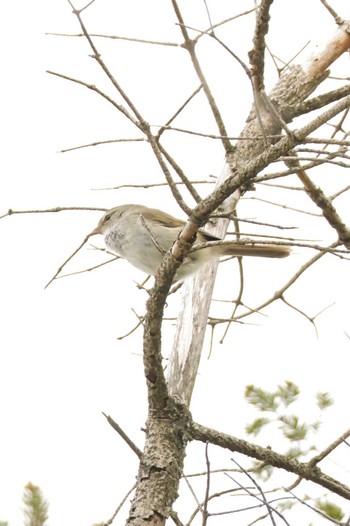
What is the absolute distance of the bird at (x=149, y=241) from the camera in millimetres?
5051

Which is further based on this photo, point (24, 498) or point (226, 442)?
point (226, 442)

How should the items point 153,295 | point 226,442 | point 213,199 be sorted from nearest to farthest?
point 213,199 → point 153,295 → point 226,442

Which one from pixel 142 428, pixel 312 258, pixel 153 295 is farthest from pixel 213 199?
pixel 312 258

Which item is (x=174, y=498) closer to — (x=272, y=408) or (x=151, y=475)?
(x=151, y=475)

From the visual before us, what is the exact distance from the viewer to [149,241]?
16.9 ft

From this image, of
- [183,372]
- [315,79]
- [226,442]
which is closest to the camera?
[226,442]

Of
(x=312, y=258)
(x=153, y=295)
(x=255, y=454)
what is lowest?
(x=255, y=454)

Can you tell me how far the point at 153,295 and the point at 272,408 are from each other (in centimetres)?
170

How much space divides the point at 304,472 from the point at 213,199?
129cm

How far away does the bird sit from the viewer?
505 centimetres

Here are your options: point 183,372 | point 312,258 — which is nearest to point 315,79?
point 312,258

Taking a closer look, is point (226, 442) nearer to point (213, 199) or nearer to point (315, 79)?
point (213, 199)

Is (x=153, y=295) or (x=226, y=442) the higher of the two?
(x=153, y=295)

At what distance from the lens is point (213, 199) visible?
345 centimetres
